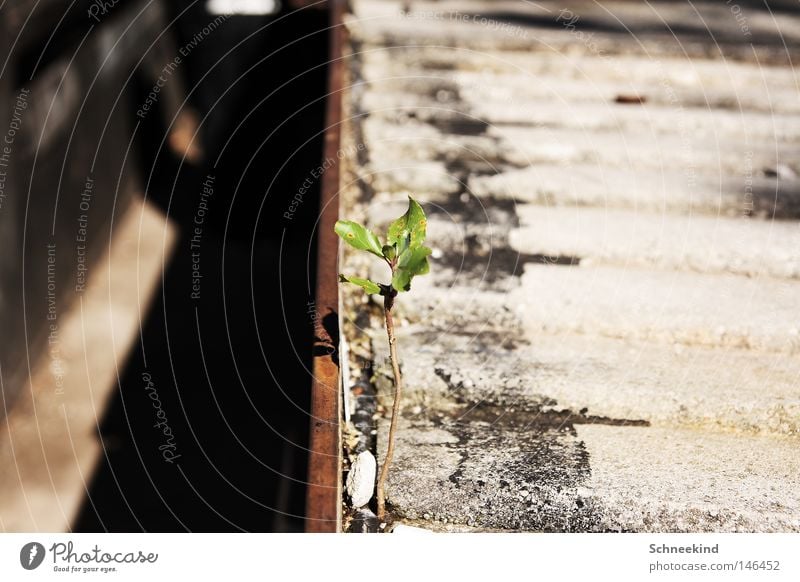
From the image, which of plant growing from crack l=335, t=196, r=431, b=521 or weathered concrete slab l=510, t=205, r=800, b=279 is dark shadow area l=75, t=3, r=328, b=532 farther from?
plant growing from crack l=335, t=196, r=431, b=521

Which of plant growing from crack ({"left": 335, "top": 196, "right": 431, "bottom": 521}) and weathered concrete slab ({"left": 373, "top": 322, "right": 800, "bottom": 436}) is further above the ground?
plant growing from crack ({"left": 335, "top": 196, "right": 431, "bottom": 521})

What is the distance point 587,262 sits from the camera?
1506 millimetres

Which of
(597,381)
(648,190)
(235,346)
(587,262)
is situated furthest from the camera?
(235,346)

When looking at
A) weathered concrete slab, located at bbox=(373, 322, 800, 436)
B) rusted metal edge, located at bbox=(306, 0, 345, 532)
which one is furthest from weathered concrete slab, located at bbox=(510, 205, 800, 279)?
rusted metal edge, located at bbox=(306, 0, 345, 532)

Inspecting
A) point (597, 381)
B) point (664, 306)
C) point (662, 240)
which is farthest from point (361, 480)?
point (662, 240)

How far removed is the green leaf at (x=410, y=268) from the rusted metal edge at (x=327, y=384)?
0.59 feet

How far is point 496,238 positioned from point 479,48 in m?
0.94

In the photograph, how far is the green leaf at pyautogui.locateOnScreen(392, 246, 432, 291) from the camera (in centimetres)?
95
